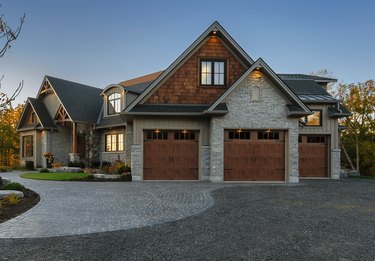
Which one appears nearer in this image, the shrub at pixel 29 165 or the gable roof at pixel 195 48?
the gable roof at pixel 195 48

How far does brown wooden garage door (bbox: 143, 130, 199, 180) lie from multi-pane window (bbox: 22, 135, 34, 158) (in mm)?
15692

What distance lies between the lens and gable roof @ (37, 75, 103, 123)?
22.2 metres

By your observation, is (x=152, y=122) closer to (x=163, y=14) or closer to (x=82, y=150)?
(x=163, y=14)

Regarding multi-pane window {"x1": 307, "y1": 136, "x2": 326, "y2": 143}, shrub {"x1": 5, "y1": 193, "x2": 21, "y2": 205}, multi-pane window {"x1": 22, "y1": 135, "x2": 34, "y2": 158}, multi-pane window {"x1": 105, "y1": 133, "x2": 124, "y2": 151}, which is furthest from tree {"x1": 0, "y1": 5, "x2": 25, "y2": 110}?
multi-pane window {"x1": 22, "y1": 135, "x2": 34, "y2": 158}

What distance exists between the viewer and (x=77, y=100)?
23.8 m

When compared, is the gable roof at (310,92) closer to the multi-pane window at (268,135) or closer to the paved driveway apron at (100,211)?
the multi-pane window at (268,135)

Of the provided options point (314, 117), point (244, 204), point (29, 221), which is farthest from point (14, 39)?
Answer: point (314, 117)

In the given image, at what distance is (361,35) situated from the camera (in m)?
23.5

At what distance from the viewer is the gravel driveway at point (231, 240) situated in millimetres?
4117

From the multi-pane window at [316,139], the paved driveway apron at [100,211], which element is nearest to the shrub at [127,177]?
the paved driveway apron at [100,211]

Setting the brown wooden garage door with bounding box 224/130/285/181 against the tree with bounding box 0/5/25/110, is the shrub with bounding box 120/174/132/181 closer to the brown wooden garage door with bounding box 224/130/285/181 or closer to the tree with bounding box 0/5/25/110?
the brown wooden garage door with bounding box 224/130/285/181

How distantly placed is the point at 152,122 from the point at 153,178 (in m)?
3.21

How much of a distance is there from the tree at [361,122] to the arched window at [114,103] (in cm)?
2142

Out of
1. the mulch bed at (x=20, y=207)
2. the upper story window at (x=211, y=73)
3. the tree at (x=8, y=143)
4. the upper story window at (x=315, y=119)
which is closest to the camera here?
the mulch bed at (x=20, y=207)
